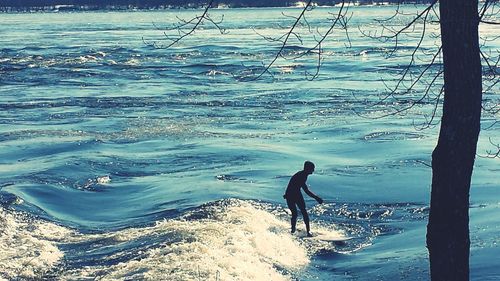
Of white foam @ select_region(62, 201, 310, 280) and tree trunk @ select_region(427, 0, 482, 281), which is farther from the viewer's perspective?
white foam @ select_region(62, 201, 310, 280)

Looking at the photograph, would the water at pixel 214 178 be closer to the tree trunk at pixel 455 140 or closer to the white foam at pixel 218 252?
the white foam at pixel 218 252

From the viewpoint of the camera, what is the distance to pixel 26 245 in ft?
54.5

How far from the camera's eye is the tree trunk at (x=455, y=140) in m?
6.46

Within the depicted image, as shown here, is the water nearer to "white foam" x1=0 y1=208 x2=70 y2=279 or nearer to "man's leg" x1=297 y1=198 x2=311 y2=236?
"white foam" x1=0 y1=208 x2=70 y2=279

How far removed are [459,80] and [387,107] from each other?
2894cm

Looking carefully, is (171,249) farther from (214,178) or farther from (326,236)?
(214,178)

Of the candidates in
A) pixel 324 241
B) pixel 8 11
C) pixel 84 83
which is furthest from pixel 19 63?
pixel 8 11

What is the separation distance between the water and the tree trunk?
7.26 metres

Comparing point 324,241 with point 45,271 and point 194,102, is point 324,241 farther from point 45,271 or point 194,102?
point 194,102

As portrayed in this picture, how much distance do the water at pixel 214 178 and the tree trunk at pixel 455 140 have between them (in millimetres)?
7259

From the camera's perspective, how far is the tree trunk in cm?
646

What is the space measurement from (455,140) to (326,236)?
11.2 meters

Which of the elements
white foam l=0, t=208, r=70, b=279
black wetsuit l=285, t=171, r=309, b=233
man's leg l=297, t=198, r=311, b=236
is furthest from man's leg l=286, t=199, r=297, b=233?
white foam l=0, t=208, r=70, b=279

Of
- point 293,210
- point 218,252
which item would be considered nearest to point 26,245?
point 218,252
